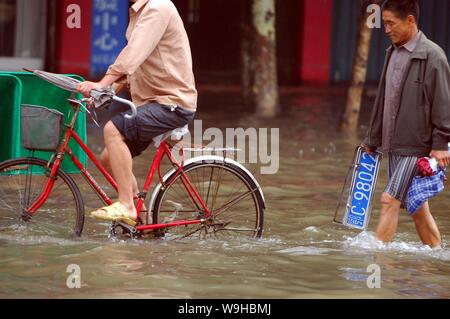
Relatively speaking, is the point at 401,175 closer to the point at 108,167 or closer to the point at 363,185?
the point at 363,185

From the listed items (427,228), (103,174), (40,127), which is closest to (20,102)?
(40,127)

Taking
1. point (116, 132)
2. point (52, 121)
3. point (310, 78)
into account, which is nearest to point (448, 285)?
point (116, 132)

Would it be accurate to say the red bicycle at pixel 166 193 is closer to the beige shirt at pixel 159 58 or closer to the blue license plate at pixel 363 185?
the beige shirt at pixel 159 58

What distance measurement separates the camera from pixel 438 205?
32.2ft

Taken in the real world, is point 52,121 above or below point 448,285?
above

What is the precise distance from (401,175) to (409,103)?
0.47 metres

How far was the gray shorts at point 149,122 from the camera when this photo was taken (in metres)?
7.23

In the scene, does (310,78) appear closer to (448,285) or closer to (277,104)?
(277,104)

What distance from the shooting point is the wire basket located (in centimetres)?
729

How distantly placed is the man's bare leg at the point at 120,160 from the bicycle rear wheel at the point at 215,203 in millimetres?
293

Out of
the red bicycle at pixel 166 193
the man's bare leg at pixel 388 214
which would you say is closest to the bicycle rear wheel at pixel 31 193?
the red bicycle at pixel 166 193
